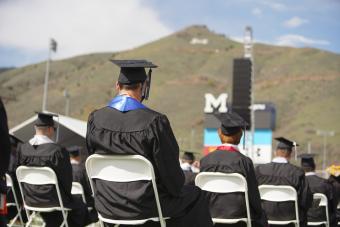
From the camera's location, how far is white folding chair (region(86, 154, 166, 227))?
344 cm

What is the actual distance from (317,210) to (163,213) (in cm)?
461

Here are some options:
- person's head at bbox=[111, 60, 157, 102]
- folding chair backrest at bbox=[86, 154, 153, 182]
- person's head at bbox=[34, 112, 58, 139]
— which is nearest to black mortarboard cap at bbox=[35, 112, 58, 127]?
person's head at bbox=[34, 112, 58, 139]

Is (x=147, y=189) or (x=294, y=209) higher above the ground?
(x=147, y=189)

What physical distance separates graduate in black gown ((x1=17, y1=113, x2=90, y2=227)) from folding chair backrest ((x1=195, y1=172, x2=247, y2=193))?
1.77 meters

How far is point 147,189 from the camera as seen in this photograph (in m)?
3.48

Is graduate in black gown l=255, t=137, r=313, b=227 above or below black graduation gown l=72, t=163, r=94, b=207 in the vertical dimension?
above

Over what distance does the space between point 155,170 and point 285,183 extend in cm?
318

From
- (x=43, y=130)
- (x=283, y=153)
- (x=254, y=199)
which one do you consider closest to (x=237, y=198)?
(x=254, y=199)

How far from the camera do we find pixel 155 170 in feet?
11.6

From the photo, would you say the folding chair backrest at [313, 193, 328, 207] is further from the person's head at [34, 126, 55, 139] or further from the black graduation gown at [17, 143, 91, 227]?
the person's head at [34, 126, 55, 139]

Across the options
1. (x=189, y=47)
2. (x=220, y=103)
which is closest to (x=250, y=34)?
(x=220, y=103)

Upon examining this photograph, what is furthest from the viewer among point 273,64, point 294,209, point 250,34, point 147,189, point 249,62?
point 273,64

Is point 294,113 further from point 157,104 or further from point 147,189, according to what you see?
point 147,189

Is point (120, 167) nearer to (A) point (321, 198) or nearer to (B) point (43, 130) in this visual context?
(B) point (43, 130)
